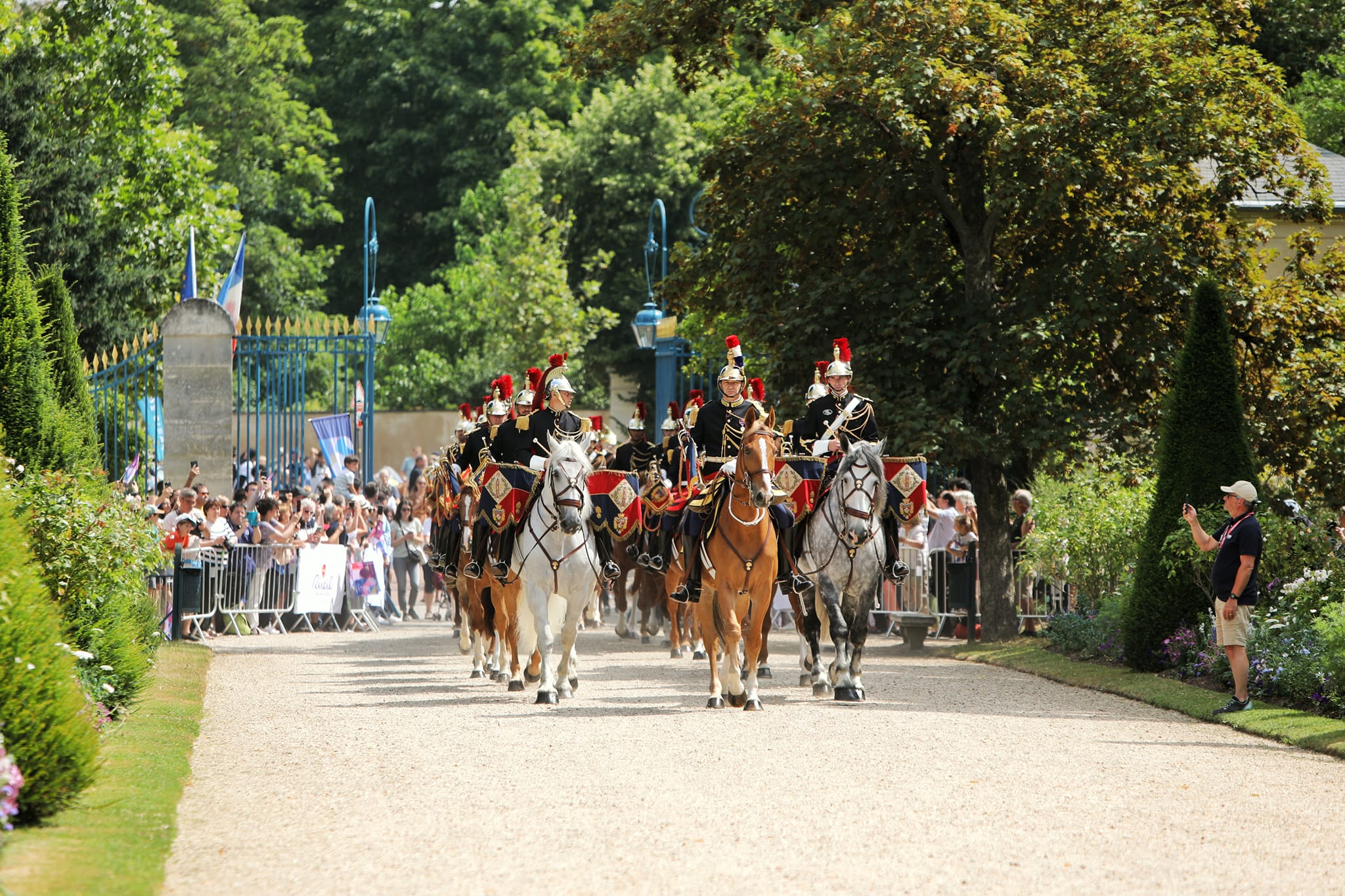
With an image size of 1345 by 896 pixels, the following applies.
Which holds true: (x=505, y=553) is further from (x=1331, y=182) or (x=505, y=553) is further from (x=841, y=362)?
(x=1331, y=182)

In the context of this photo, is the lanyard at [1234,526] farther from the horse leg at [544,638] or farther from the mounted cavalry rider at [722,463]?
the horse leg at [544,638]

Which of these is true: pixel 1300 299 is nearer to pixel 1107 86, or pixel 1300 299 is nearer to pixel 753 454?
pixel 1107 86

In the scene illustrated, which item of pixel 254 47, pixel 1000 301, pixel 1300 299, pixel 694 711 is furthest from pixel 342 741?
pixel 254 47

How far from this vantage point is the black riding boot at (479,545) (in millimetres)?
14805

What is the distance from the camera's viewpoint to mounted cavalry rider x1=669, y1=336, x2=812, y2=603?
13.8 meters

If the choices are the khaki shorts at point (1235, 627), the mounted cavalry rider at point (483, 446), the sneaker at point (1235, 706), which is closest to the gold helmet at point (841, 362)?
the mounted cavalry rider at point (483, 446)

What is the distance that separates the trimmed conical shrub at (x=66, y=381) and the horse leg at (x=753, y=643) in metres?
5.54

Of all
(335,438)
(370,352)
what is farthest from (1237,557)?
(335,438)

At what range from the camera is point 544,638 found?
45.0ft

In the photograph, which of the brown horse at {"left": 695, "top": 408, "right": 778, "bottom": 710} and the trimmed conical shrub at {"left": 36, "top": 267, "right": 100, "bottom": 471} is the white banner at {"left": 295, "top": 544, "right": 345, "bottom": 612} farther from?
the brown horse at {"left": 695, "top": 408, "right": 778, "bottom": 710}

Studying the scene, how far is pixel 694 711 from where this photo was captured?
13234 mm

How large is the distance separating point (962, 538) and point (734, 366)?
846 centimetres

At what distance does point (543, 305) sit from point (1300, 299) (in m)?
26.3

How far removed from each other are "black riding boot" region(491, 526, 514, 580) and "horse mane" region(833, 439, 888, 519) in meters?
3.00
